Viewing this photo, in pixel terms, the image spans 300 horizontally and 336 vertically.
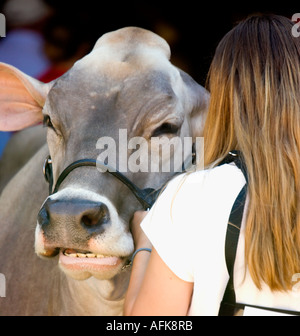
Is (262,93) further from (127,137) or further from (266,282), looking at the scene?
(127,137)

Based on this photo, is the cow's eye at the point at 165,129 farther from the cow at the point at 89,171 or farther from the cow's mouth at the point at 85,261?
the cow's mouth at the point at 85,261

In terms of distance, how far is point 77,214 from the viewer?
6.46ft

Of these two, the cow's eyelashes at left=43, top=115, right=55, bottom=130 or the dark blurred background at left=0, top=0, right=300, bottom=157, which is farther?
the dark blurred background at left=0, top=0, right=300, bottom=157

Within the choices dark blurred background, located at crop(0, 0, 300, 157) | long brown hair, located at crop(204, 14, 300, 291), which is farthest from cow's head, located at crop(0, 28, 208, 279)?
dark blurred background, located at crop(0, 0, 300, 157)

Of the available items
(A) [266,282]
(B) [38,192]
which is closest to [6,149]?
(B) [38,192]

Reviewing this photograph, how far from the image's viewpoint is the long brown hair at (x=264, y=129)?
5.01 feet

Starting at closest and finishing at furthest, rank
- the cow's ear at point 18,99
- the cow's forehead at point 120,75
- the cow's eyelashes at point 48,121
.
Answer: the cow's forehead at point 120,75 → the cow's eyelashes at point 48,121 → the cow's ear at point 18,99

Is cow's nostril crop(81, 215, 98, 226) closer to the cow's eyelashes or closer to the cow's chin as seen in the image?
the cow's chin

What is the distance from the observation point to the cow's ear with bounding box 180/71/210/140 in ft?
9.19

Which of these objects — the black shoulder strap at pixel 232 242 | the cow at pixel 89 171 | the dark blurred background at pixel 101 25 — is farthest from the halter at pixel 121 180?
the dark blurred background at pixel 101 25

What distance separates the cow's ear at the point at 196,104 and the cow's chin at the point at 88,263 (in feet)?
3.07

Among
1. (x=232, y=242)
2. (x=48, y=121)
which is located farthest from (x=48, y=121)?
(x=232, y=242)

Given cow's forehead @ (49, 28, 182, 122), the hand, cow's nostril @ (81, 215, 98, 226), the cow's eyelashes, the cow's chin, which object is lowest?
the cow's chin

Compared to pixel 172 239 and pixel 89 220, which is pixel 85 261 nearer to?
pixel 89 220
